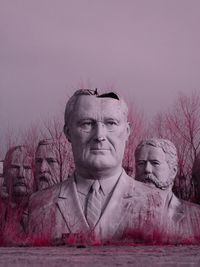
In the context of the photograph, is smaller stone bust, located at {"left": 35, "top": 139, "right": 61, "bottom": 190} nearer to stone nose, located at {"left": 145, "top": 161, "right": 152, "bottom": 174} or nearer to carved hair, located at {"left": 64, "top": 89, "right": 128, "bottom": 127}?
stone nose, located at {"left": 145, "top": 161, "right": 152, "bottom": 174}

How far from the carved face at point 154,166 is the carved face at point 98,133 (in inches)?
69.2

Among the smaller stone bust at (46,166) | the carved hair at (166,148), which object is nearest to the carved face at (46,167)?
the smaller stone bust at (46,166)

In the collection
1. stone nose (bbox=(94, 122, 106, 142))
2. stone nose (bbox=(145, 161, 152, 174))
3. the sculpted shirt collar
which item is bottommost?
the sculpted shirt collar

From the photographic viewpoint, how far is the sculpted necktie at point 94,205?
934 cm

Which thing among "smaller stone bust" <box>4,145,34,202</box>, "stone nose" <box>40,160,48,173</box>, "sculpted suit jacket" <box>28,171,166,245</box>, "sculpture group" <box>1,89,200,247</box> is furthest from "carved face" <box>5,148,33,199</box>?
"sculpted suit jacket" <box>28,171,166,245</box>

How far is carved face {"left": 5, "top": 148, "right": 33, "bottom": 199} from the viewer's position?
45.9ft

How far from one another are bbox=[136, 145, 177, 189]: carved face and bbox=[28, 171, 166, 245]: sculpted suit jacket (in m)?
1.51

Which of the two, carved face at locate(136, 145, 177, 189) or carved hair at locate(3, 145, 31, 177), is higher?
carved hair at locate(3, 145, 31, 177)

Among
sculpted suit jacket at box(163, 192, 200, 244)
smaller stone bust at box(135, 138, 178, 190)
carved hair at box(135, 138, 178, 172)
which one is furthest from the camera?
carved hair at box(135, 138, 178, 172)

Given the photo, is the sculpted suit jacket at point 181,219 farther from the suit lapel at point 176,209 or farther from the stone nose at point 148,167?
the stone nose at point 148,167

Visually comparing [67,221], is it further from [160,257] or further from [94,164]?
[160,257]

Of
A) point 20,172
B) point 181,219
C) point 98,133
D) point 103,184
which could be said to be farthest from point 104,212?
point 20,172

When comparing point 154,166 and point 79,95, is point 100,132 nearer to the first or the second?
point 79,95

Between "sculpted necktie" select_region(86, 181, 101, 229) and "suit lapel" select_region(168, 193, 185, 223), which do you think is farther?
"suit lapel" select_region(168, 193, 185, 223)
